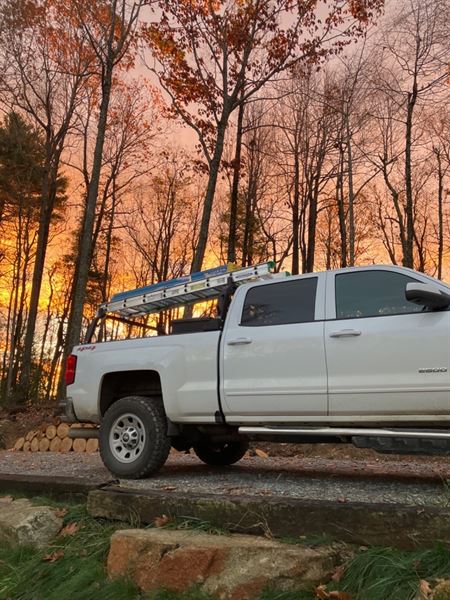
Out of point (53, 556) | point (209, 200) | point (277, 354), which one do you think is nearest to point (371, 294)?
point (277, 354)

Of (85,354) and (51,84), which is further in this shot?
(51,84)

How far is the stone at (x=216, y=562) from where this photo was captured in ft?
13.3

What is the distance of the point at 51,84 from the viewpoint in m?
21.7

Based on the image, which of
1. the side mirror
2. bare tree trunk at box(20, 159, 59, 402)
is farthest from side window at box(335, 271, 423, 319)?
bare tree trunk at box(20, 159, 59, 402)

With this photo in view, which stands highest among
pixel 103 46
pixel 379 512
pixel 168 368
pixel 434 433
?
pixel 103 46

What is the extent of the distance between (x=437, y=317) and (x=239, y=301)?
219 centimetres

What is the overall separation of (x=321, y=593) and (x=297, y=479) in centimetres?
276

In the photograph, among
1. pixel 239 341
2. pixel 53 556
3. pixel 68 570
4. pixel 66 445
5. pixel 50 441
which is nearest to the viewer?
pixel 68 570

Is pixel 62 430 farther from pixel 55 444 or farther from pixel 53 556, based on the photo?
pixel 53 556

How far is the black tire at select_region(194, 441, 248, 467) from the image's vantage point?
8.08m

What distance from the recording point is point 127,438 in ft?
21.7

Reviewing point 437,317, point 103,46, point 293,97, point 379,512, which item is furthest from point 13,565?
point 293,97

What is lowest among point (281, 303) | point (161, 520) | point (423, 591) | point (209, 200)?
point (423, 591)

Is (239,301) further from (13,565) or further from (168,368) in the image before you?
(13,565)
